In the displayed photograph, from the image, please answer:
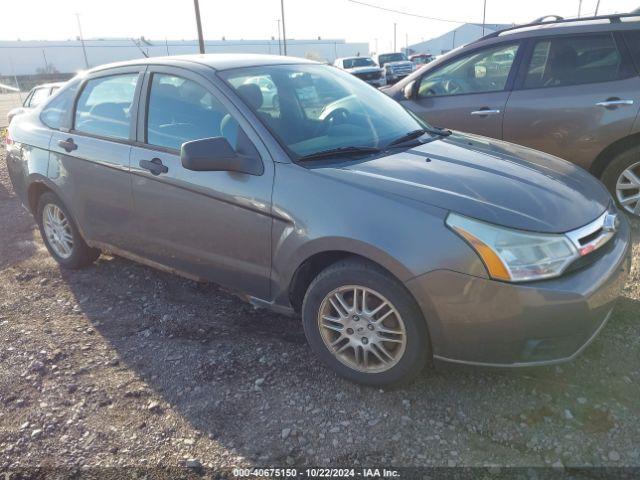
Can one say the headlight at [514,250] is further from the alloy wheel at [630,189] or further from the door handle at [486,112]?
the door handle at [486,112]

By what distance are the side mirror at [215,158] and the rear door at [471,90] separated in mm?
3050

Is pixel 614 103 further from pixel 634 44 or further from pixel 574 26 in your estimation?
pixel 574 26

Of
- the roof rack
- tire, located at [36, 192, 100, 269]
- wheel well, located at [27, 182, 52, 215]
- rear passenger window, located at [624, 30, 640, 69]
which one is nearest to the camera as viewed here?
tire, located at [36, 192, 100, 269]

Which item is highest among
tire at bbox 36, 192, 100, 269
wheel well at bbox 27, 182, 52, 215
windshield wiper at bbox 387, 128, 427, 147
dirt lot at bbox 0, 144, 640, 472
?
windshield wiper at bbox 387, 128, 427, 147

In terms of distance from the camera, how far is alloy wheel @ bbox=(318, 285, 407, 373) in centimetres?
259

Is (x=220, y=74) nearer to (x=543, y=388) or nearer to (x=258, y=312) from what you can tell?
(x=258, y=312)

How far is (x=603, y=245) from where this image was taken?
8.57 ft

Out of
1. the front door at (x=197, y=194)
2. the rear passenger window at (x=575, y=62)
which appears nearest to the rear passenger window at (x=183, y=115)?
the front door at (x=197, y=194)

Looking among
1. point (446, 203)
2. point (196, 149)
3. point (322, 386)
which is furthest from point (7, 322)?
point (446, 203)

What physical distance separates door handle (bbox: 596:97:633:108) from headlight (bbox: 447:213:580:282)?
2.81m

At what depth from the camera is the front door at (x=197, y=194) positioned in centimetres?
292

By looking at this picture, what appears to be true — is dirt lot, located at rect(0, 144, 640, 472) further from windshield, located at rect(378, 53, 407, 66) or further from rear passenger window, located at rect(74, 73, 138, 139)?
windshield, located at rect(378, 53, 407, 66)

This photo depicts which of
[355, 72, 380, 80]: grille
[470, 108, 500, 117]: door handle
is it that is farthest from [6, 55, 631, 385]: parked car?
[355, 72, 380, 80]: grille

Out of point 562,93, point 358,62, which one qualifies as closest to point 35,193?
point 562,93
